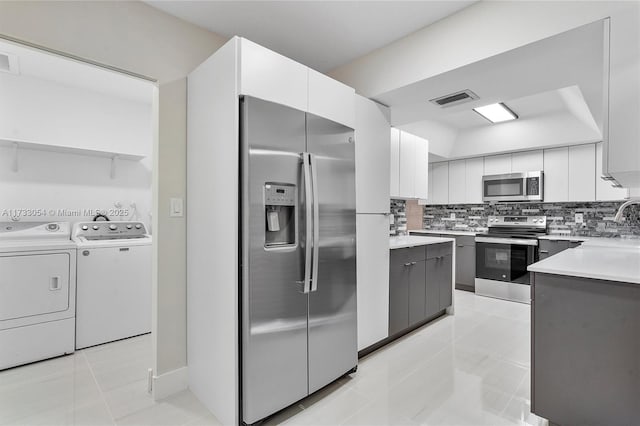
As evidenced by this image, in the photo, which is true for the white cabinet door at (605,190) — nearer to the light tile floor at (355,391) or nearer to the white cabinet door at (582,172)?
the white cabinet door at (582,172)

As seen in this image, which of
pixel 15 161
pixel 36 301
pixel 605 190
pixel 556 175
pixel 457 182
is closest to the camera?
pixel 36 301

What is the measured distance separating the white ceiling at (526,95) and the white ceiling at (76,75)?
246 cm

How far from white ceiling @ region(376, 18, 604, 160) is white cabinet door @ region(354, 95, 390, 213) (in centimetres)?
18

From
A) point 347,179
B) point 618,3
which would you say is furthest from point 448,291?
point 618,3

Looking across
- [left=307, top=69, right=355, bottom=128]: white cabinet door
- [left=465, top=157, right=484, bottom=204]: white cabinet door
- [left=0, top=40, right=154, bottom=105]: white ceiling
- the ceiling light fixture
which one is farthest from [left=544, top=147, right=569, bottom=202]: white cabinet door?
[left=0, top=40, right=154, bottom=105]: white ceiling

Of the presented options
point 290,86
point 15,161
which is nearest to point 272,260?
point 290,86

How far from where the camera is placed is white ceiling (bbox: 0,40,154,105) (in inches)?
105

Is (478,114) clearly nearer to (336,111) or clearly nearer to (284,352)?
(336,111)

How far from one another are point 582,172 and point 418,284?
2920mm

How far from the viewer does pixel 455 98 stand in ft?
8.76

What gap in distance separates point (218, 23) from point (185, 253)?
1.68m

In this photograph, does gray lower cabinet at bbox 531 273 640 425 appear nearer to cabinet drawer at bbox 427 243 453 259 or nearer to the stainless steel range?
cabinet drawer at bbox 427 243 453 259

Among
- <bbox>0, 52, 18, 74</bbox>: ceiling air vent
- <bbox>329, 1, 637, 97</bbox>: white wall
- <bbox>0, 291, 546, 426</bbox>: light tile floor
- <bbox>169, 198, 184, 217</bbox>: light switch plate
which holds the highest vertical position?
<bbox>0, 52, 18, 74</bbox>: ceiling air vent

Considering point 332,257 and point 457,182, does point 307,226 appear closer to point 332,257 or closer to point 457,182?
point 332,257
